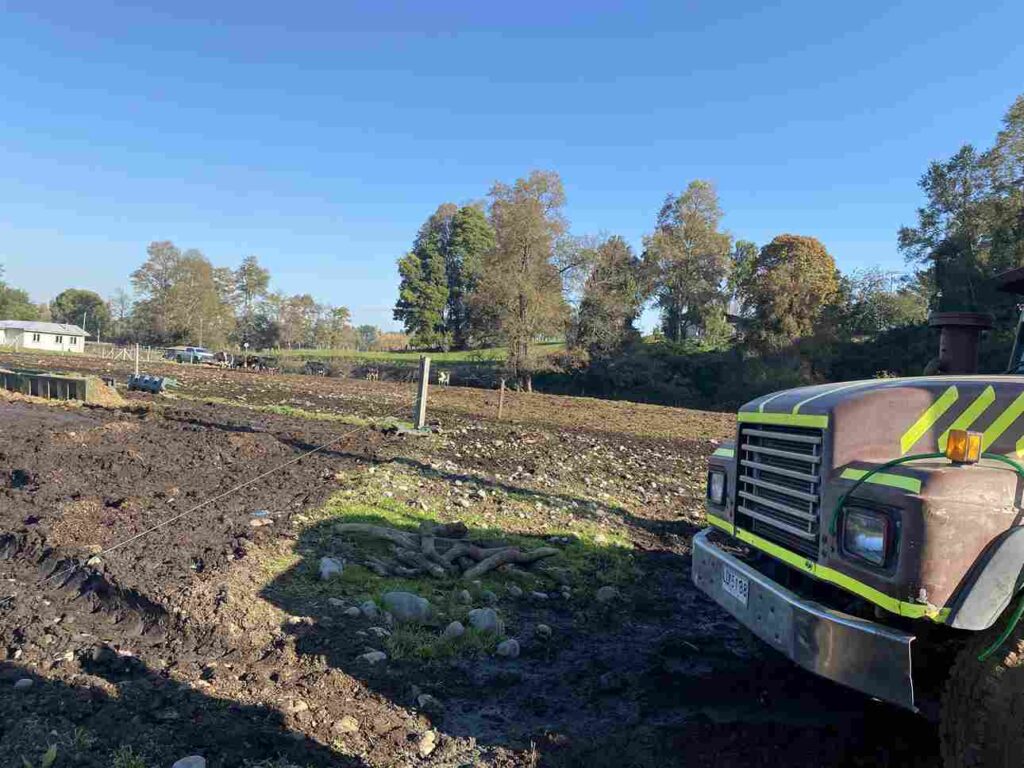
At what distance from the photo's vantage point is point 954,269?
106 feet

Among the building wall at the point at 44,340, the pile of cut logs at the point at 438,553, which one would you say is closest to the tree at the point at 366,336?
the building wall at the point at 44,340

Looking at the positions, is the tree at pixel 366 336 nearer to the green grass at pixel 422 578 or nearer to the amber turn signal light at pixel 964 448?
the green grass at pixel 422 578

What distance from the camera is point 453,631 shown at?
4863 mm

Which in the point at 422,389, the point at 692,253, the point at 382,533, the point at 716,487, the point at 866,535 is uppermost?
the point at 692,253

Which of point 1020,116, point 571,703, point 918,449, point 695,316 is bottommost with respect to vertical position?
point 571,703

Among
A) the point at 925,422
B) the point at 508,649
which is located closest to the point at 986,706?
the point at 925,422

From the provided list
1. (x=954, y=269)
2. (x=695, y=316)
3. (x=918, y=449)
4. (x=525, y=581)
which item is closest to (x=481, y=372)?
(x=695, y=316)

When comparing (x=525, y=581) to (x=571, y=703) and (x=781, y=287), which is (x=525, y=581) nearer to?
(x=571, y=703)

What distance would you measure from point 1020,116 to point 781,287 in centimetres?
1254

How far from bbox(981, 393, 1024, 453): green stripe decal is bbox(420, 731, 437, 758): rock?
2.98 meters

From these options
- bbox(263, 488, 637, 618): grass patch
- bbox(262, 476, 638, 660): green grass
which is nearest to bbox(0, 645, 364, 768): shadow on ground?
bbox(262, 476, 638, 660): green grass

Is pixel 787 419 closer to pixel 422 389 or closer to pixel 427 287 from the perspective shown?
pixel 422 389

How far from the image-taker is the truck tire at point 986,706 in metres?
2.53

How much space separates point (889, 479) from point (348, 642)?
134 inches
